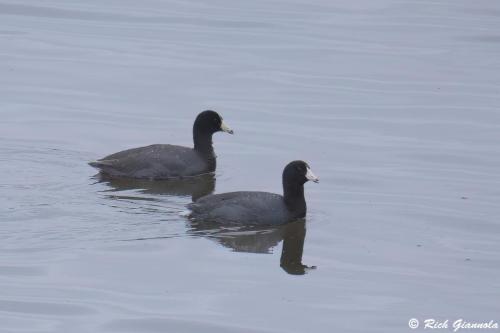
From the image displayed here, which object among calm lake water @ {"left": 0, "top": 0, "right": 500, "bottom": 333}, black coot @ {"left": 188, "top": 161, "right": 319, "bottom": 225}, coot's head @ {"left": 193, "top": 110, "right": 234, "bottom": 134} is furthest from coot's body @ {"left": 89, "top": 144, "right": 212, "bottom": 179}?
black coot @ {"left": 188, "top": 161, "right": 319, "bottom": 225}

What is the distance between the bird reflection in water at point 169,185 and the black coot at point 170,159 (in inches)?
2.9

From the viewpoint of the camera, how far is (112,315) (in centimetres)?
1100

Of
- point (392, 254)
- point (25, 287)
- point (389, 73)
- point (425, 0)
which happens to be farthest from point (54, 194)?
point (425, 0)

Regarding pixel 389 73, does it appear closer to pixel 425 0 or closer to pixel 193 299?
pixel 425 0

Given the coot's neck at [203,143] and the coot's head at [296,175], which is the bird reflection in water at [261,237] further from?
the coot's neck at [203,143]

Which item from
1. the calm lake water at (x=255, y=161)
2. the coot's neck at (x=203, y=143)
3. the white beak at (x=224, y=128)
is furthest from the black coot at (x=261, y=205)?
the white beak at (x=224, y=128)

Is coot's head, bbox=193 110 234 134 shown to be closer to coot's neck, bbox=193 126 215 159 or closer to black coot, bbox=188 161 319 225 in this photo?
coot's neck, bbox=193 126 215 159

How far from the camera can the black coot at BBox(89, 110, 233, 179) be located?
15641mm

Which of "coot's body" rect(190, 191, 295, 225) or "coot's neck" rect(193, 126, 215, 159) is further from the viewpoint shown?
→ "coot's neck" rect(193, 126, 215, 159)

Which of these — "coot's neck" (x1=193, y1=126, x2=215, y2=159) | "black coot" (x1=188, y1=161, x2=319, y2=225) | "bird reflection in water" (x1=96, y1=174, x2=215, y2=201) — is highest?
"coot's neck" (x1=193, y1=126, x2=215, y2=159)

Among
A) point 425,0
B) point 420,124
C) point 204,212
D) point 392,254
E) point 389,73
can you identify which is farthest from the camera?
point 425,0

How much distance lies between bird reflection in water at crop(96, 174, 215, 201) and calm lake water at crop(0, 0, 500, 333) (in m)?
0.05

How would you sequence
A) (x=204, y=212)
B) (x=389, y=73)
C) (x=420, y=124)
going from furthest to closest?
(x=389, y=73) → (x=420, y=124) → (x=204, y=212)

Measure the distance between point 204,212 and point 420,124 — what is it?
5860 millimetres
